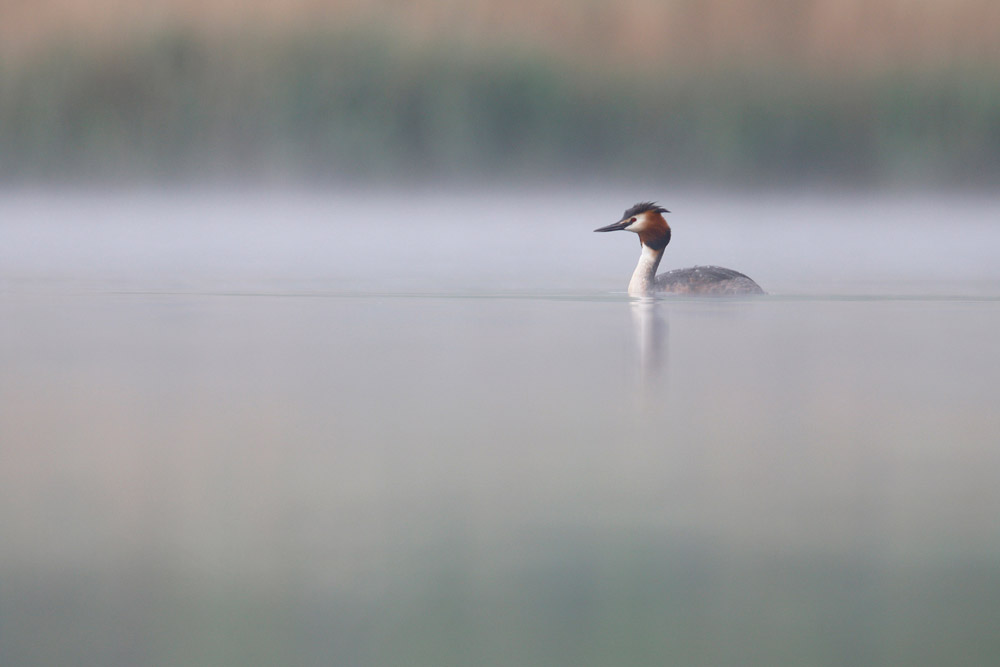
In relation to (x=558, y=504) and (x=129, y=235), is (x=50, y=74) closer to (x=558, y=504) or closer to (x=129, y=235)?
(x=129, y=235)

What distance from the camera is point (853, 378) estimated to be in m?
5.27

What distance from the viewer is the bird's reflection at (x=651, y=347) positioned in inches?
192

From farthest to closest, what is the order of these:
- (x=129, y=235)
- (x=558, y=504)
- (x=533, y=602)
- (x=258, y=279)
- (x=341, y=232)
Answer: (x=341, y=232) → (x=129, y=235) → (x=258, y=279) → (x=558, y=504) → (x=533, y=602)

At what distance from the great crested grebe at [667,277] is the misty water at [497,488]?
5.58 feet

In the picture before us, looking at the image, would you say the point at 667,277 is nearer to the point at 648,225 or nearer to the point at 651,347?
the point at 648,225

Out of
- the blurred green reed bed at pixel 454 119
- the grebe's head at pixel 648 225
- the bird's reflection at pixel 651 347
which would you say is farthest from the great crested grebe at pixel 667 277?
the blurred green reed bed at pixel 454 119

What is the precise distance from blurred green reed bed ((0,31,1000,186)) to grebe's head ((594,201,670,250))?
27576 mm

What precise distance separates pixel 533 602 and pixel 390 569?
329mm

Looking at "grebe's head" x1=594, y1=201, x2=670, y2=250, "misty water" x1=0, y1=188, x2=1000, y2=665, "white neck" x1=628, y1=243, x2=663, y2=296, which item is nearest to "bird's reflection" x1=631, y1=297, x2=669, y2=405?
"misty water" x1=0, y1=188, x2=1000, y2=665

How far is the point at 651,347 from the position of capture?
621cm

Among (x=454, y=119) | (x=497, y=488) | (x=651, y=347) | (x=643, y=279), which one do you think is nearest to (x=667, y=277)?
(x=643, y=279)

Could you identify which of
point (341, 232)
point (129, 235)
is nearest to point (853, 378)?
point (129, 235)

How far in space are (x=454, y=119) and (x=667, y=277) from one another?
30.9 meters

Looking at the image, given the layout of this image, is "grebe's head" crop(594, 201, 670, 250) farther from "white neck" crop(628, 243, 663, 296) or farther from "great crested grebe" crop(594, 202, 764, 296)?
"white neck" crop(628, 243, 663, 296)
